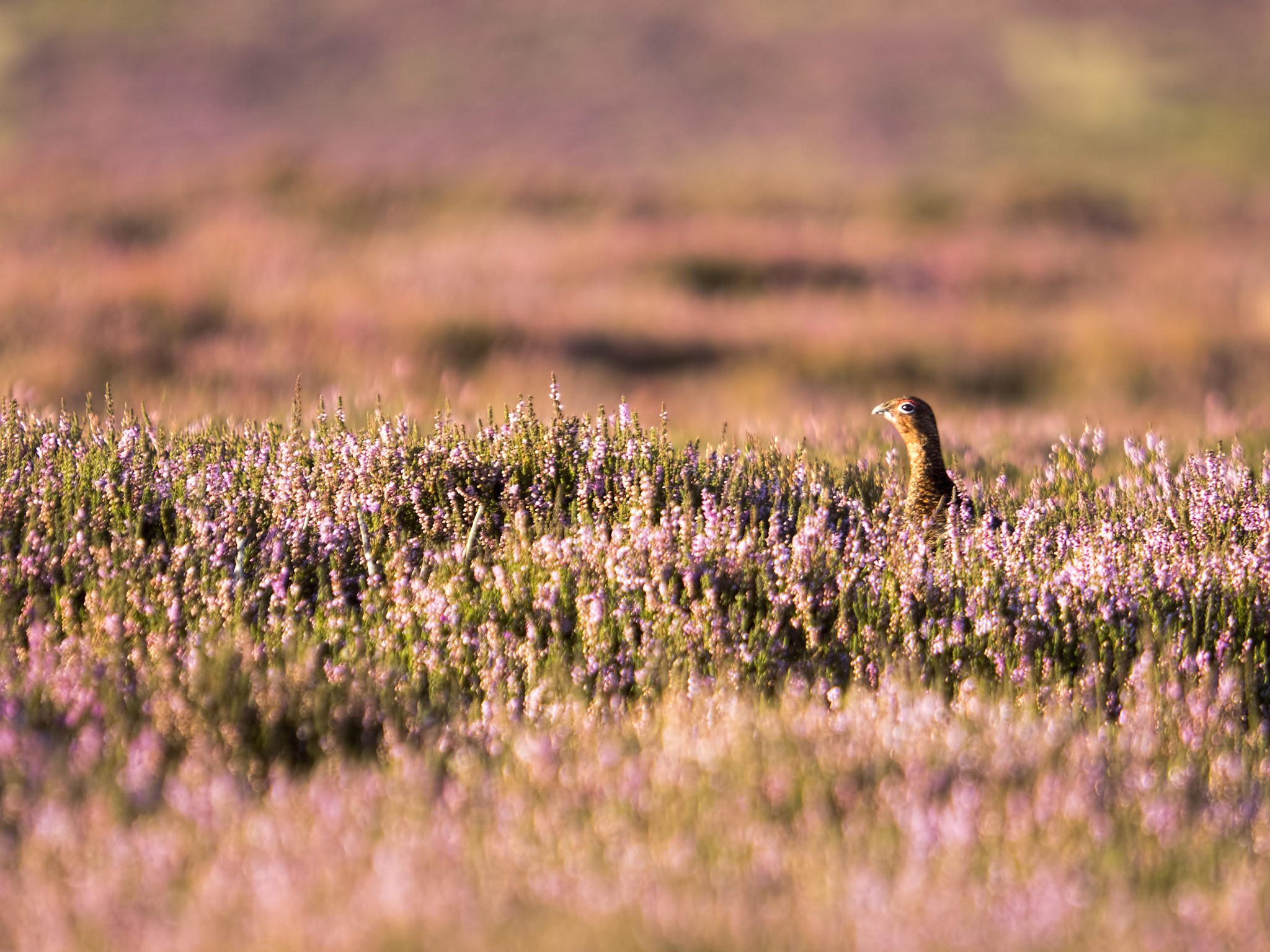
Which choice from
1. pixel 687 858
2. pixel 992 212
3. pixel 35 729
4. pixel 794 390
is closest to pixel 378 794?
pixel 687 858

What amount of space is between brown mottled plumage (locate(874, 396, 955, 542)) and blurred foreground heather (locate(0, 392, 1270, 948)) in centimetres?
12

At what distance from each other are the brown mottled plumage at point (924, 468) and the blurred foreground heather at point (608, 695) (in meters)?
0.12

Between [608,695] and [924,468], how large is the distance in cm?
155

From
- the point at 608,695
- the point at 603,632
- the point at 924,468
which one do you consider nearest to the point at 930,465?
the point at 924,468

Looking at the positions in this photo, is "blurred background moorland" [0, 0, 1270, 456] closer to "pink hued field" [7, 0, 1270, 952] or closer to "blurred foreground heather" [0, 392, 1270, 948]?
"pink hued field" [7, 0, 1270, 952]

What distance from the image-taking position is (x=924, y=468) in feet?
13.5

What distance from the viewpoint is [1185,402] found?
9.66 metres

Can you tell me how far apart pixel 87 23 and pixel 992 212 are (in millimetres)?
36265

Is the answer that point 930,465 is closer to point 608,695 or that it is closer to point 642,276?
point 608,695

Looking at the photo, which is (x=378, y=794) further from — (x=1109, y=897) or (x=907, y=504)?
(x=907, y=504)

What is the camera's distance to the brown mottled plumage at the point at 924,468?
4.04 meters

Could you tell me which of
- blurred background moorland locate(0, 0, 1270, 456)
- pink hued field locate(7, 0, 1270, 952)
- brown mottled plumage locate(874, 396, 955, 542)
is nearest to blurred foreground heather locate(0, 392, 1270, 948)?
pink hued field locate(7, 0, 1270, 952)

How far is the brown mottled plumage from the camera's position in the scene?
159 inches

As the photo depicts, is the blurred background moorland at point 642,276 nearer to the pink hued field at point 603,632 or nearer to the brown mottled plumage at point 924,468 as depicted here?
the pink hued field at point 603,632
